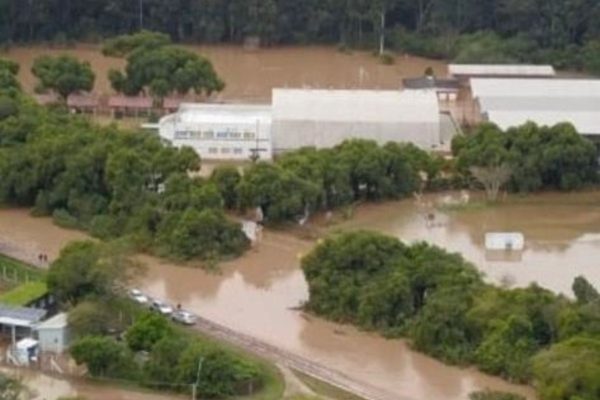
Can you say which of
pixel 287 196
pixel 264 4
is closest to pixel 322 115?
pixel 287 196

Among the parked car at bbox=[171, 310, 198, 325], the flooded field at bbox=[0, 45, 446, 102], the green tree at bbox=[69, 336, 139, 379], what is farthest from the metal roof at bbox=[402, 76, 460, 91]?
the green tree at bbox=[69, 336, 139, 379]

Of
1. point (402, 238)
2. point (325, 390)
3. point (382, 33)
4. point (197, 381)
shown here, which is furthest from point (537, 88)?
point (197, 381)

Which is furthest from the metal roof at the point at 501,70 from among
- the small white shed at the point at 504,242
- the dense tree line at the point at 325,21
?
the small white shed at the point at 504,242

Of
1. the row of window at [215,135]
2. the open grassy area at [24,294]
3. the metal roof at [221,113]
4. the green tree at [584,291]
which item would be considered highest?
the metal roof at [221,113]

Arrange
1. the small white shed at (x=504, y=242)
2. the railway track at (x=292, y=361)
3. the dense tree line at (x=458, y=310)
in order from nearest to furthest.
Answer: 1. the dense tree line at (x=458, y=310)
2. the railway track at (x=292, y=361)
3. the small white shed at (x=504, y=242)

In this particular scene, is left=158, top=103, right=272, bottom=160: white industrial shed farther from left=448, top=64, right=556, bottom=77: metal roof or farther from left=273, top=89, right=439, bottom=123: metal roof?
left=448, top=64, right=556, bottom=77: metal roof

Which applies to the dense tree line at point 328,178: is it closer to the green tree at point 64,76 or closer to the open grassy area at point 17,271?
the open grassy area at point 17,271

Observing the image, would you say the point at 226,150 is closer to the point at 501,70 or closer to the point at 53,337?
the point at 501,70

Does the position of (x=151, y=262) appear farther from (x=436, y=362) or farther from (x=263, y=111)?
(x=263, y=111)
